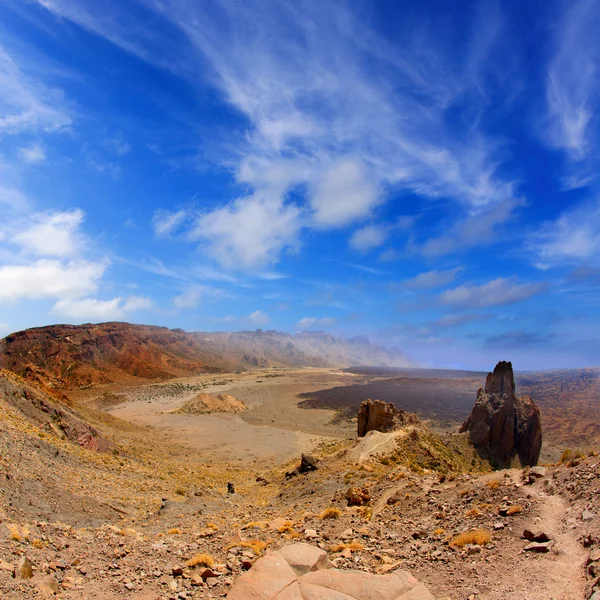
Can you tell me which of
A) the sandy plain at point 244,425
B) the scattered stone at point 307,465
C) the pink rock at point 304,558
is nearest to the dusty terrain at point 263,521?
the pink rock at point 304,558

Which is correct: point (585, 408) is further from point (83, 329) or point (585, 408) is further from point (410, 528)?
point (83, 329)

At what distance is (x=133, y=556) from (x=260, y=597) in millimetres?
3882

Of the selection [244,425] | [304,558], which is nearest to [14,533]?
[304,558]

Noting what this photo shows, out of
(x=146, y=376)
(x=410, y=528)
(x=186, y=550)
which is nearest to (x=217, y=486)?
(x=186, y=550)

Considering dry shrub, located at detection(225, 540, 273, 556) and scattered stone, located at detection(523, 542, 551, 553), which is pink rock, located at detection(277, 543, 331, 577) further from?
scattered stone, located at detection(523, 542, 551, 553)

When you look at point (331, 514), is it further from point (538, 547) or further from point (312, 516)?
point (538, 547)

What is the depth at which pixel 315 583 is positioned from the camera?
22.7 feet

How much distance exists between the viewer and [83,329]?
11612 centimetres

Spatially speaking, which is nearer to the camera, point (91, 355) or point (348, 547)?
point (348, 547)

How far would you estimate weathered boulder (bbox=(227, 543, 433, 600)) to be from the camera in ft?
21.4

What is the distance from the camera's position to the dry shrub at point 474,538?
8.21 metres

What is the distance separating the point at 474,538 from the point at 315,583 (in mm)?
3755

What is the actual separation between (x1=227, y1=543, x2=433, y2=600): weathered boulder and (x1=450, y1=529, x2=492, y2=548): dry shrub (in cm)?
192

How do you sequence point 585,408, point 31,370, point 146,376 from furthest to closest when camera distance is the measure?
point 146,376
point 585,408
point 31,370
